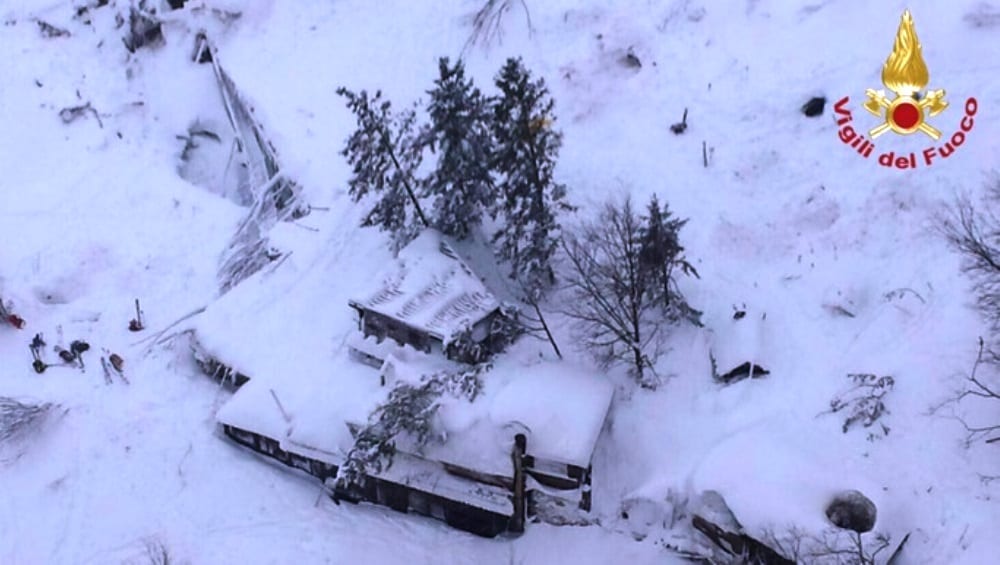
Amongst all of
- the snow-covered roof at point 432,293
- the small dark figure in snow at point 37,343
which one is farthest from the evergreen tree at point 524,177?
the small dark figure in snow at point 37,343

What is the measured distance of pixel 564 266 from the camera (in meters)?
28.8

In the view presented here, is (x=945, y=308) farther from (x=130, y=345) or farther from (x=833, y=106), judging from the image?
(x=130, y=345)

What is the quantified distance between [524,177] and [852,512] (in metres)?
11.5

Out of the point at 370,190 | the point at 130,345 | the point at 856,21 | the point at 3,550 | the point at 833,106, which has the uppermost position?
the point at 856,21

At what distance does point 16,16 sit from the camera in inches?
1736

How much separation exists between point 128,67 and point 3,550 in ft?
71.9

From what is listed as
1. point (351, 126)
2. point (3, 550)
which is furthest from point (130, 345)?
point (351, 126)

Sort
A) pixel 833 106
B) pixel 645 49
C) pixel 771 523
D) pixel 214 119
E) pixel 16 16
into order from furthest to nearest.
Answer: pixel 16 16 → pixel 214 119 → pixel 645 49 → pixel 833 106 → pixel 771 523

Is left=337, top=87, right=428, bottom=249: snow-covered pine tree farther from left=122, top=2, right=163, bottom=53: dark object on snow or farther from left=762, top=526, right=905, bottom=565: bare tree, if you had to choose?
left=122, top=2, right=163, bottom=53: dark object on snow

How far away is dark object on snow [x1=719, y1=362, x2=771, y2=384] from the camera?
26.0 m

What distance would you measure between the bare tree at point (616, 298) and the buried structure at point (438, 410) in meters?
1.43

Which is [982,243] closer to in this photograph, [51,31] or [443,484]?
[443,484]

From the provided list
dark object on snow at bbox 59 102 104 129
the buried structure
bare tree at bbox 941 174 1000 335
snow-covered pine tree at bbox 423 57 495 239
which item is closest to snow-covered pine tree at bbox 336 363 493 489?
the buried structure

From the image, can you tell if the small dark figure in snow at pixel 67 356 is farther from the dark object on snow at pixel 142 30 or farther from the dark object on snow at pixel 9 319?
the dark object on snow at pixel 142 30
